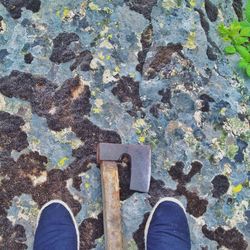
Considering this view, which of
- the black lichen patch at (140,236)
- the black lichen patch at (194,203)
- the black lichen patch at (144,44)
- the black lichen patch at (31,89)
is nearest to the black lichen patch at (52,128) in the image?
the black lichen patch at (31,89)

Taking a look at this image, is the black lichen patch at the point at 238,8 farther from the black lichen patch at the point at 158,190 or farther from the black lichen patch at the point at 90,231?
the black lichen patch at the point at 90,231

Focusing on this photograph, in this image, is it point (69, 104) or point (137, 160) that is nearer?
point (137, 160)

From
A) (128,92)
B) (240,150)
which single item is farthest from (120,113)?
(240,150)

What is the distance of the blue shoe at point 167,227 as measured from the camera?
3369 mm

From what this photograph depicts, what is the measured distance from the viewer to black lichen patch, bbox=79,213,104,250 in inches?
133

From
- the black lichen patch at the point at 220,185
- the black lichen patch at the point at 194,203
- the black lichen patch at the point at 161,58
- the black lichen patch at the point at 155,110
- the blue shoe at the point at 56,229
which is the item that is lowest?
the blue shoe at the point at 56,229

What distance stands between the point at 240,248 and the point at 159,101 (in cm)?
101

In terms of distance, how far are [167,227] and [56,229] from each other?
658 millimetres

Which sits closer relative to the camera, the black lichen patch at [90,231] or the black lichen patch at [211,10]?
the black lichen patch at [90,231]

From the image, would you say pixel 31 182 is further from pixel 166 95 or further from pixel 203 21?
pixel 203 21

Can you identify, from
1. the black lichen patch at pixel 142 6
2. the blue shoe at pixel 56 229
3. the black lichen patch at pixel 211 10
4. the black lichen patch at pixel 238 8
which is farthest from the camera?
the black lichen patch at pixel 238 8

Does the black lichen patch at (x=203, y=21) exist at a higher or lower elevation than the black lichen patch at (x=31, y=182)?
higher

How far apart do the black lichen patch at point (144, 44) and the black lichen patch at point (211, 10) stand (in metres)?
0.43

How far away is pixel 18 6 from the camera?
12.0ft
